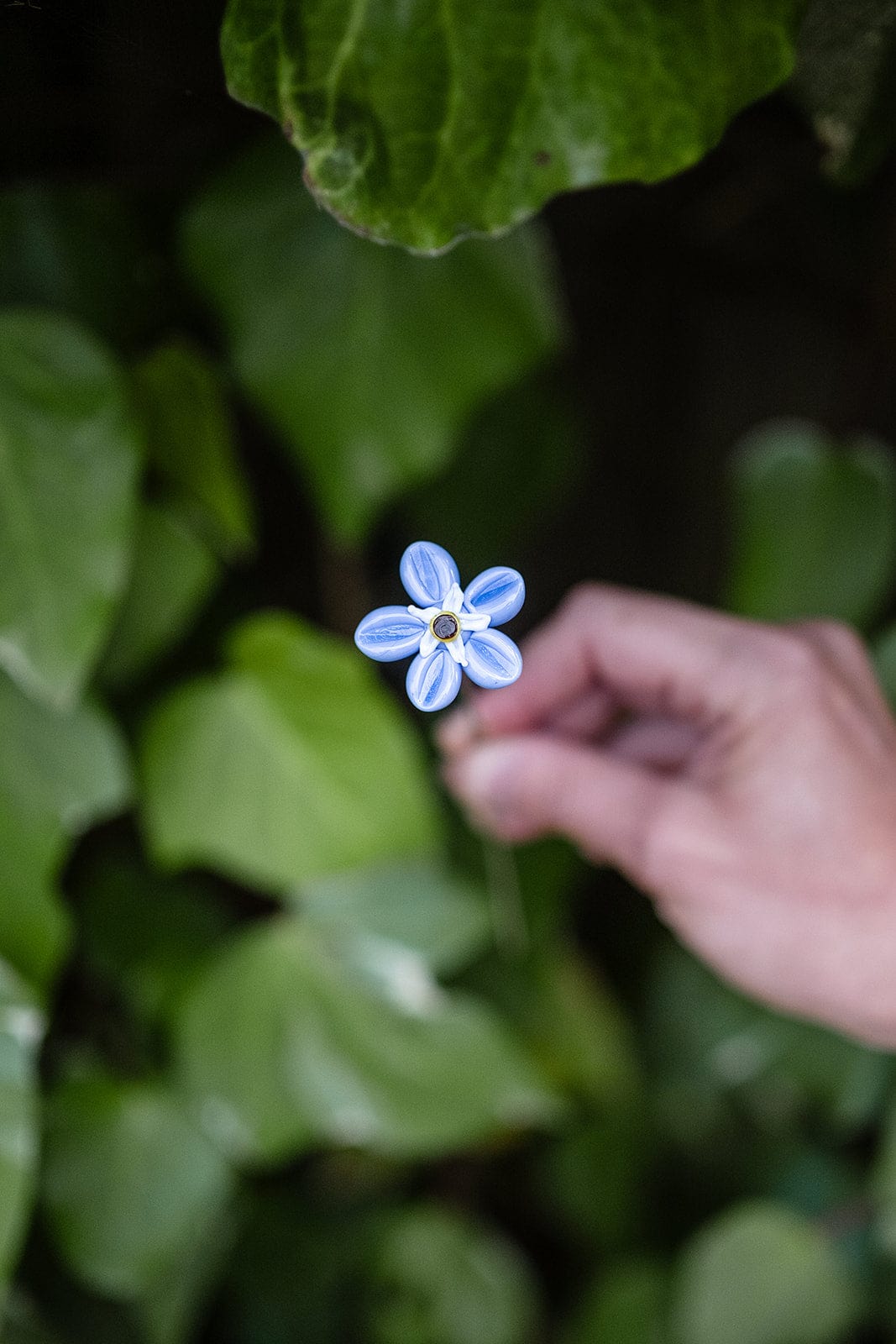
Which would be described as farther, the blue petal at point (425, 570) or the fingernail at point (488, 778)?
the fingernail at point (488, 778)

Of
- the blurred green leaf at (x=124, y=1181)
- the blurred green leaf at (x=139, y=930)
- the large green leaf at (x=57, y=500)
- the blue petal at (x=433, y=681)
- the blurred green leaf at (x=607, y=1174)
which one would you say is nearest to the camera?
the blue petal at (x=433, y=681)

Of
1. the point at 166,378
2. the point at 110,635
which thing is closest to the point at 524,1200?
the point at 110,635

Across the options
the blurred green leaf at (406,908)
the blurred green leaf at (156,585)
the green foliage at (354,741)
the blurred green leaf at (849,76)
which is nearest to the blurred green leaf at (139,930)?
the green foliage at (354,741)

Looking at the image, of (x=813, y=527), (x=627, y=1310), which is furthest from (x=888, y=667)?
(x=627, y=1310)

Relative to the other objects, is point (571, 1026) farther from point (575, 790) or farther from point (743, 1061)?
point (575, 790)

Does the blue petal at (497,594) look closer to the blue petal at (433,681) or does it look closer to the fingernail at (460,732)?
the blue petal at (433,681)

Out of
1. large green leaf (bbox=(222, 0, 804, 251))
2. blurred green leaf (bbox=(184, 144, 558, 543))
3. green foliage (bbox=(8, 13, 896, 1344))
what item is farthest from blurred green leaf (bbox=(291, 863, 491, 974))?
large green leaf (bbox=(222, 0, 804, 251))
